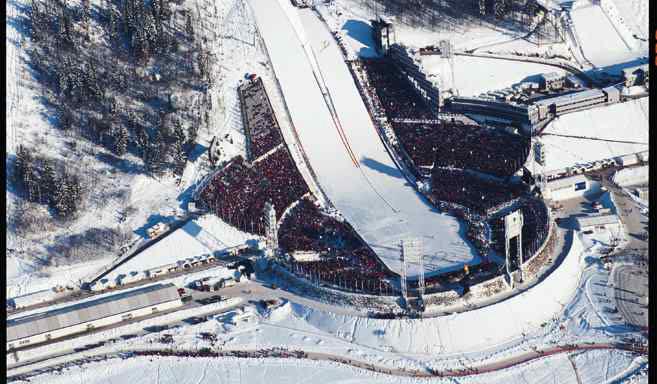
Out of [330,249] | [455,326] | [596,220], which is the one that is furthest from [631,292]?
[330,249]

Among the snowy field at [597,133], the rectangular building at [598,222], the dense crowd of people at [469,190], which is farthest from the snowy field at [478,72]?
the rectangular building at [598,222]

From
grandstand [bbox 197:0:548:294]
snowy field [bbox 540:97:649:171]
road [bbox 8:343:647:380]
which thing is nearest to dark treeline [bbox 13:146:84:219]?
grandstand [bbox 197:0:548:294]

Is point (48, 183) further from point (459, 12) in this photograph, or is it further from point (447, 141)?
point (459, 12)

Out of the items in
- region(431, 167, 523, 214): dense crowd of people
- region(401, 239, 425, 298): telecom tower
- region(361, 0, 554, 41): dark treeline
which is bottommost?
region(401, 239, 425, 298): telecom tower

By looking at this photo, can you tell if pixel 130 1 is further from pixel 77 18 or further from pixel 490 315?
pixel 490 315

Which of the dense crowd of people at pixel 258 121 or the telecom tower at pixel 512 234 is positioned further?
the dense crowd of people at pixel 258 121

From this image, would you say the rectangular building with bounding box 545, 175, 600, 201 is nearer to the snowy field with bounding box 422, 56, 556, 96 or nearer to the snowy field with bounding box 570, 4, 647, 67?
the snowy field with bounding box 422, 56, 556, 96

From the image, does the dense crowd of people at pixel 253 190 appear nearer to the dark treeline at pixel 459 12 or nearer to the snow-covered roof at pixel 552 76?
the snow-covered roof at pixel 552 76
